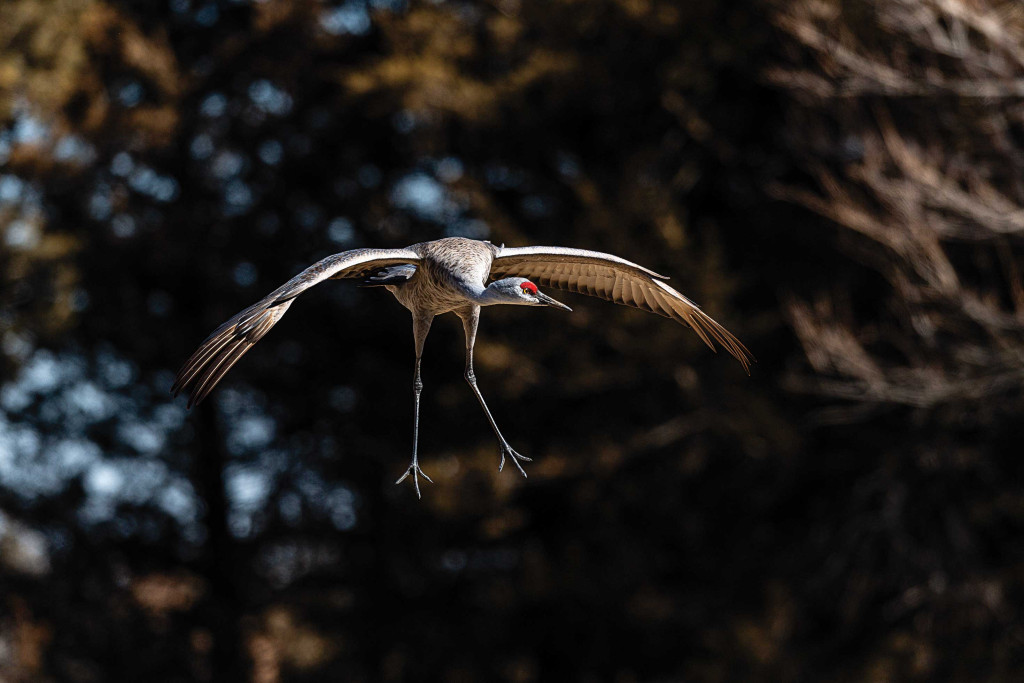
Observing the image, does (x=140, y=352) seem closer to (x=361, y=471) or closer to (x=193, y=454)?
(x=193, y=454)

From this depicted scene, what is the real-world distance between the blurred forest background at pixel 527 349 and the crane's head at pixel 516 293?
8.33 meters

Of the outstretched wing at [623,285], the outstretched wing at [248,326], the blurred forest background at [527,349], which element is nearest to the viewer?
the outstretched wing at [248,326]

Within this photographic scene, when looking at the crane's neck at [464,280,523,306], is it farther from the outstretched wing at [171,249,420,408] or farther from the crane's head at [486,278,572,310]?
the outstretched wing at [171,249,420,408]

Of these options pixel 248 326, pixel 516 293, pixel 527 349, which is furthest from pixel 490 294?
pixel 527 349

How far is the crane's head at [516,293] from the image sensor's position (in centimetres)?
309

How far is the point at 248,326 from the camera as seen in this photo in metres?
3.32

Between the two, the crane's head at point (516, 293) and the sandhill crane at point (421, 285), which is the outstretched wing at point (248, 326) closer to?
the sandhill crane at point (421, 285)

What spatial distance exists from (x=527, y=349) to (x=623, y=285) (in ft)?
28.5

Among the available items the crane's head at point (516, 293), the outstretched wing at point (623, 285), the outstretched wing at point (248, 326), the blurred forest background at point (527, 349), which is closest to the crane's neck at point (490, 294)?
the crane's head at point (516, 293)

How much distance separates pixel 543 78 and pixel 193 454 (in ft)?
23.0

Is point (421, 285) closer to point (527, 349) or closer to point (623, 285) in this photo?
point (623, 285)

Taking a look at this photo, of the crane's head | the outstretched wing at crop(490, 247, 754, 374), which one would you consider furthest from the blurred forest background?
the crane's head

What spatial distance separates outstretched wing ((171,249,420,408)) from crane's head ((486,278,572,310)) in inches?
11.3

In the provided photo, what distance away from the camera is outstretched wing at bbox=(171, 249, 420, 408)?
3.08 metres
